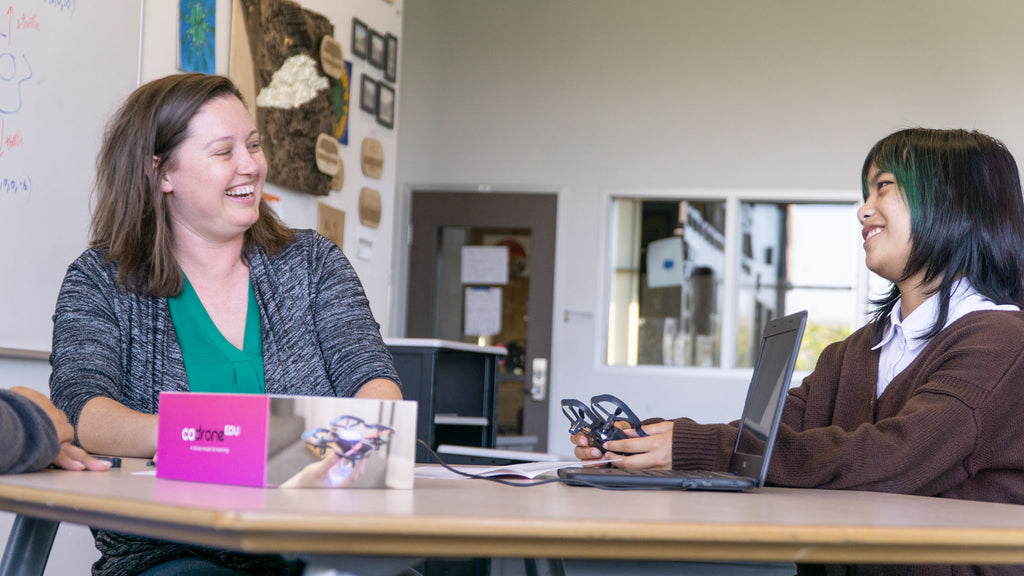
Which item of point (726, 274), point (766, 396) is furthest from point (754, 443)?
point (726, 274)

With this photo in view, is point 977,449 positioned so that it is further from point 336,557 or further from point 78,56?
point 78,56

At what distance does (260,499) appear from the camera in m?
0.89

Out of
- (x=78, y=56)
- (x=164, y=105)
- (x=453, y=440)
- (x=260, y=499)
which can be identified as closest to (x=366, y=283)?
(x=453, y=440)

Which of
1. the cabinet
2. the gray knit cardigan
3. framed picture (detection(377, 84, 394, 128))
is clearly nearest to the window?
framed picture (detection(377, 84, 394, 128))

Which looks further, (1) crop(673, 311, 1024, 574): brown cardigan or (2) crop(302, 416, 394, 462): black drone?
(1) crop(673, 311, 1024, 574): brown cardigan

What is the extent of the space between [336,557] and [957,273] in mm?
1157

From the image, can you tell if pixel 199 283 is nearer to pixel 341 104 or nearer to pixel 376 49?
pixel 341 104

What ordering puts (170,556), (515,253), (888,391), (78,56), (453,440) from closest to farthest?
(170,556) < (888,391) < (78,56) < (453,440) < (515,253)

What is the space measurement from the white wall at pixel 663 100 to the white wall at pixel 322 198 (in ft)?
6.13

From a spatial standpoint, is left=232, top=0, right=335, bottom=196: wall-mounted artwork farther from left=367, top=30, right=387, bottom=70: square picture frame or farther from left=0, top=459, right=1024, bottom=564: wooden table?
left=0, top=459, right=1024, bottom=564: wooden table

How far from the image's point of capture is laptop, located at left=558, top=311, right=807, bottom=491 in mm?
1229

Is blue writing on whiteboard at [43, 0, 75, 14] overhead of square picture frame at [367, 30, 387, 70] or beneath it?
beneath

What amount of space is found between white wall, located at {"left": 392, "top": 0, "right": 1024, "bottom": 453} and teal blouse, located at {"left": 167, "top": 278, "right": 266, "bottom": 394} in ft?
15.2

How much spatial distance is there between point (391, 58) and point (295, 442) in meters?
3.80
